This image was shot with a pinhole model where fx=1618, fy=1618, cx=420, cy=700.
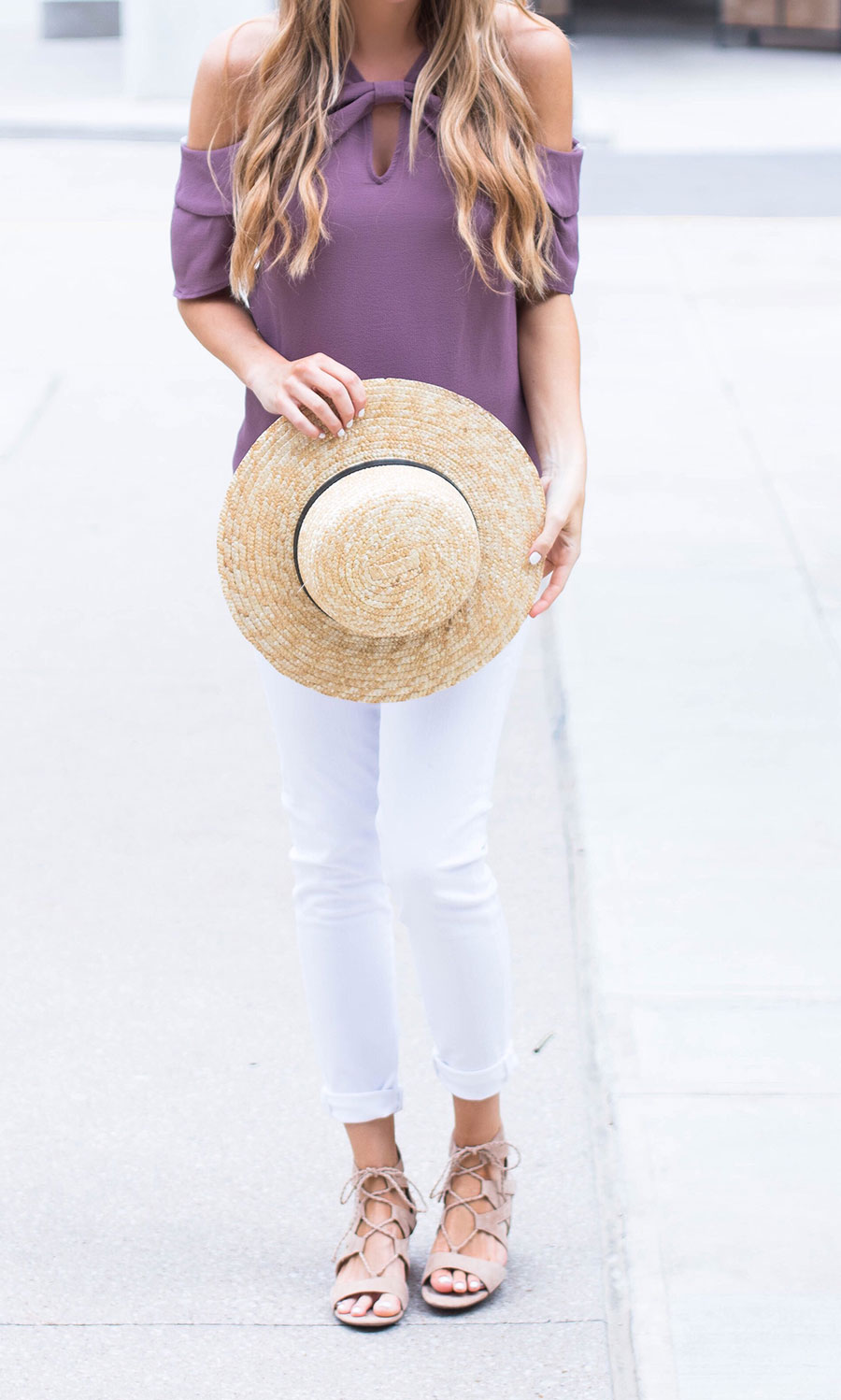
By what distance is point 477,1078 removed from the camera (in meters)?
2.38

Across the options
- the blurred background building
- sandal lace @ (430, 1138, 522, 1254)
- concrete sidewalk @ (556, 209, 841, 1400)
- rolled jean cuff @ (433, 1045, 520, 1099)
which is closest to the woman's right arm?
rolled jean cuff @ (433, 1045, 520, 1099)

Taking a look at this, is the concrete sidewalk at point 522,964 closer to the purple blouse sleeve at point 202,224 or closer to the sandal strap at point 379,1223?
the sandal strap at point 379,1223

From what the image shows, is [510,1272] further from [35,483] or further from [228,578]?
[35,483]

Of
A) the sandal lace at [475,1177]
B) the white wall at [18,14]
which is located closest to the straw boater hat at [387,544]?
the sandal lace at [475,1177]

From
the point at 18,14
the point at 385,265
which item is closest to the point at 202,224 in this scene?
the point at 385,265

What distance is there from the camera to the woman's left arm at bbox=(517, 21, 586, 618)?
7.18 feet

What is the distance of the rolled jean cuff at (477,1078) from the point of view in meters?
2.38

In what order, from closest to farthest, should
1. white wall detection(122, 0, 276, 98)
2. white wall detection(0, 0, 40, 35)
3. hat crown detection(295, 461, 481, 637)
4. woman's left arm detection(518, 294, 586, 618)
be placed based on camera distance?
hat crown detection(295, 461, 481, 637), woman's left arm detection(518, 294, 586, 618), white wall detection(122, 0, 276, 98), white wall detection(0, 0, 40, 35)

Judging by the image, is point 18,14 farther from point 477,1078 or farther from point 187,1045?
point 477,1078

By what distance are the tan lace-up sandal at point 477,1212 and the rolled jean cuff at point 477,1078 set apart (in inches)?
4.1

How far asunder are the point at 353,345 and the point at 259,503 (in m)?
0.24

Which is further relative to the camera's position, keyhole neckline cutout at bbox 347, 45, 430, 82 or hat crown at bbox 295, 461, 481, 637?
keyhole neckline cutout at bbox 347, 45, 430, 82

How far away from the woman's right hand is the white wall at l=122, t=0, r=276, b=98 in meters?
15.6

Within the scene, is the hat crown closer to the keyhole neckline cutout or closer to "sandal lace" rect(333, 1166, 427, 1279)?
the keyhole neckline cutout
